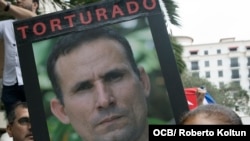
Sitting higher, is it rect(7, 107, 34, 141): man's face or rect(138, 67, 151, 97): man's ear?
rect(138, 67, 151, 97): man's ear

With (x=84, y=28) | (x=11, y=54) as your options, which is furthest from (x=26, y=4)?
(x=84, y=28)

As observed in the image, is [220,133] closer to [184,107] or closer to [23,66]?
[184,107]

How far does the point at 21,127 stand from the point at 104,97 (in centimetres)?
113

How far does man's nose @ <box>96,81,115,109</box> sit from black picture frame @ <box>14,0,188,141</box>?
187 mm

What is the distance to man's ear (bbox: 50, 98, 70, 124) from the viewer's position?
1.67 meters

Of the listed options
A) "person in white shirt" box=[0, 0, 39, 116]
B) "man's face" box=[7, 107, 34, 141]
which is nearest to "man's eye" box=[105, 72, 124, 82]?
"person in white shirt" box=[0, 0, 39, 116]

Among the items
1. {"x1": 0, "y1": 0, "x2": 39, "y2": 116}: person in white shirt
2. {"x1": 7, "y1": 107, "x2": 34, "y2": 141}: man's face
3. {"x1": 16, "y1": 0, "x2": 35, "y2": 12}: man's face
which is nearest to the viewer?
{"x1": 0, "y1": 0, "x2": 39, "y2": 116}: person in white shirt

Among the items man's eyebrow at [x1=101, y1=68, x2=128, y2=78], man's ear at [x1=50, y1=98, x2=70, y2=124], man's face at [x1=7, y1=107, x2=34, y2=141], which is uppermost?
man's eyebrow at [x1=101, y1=68, x2=128, y2=78]

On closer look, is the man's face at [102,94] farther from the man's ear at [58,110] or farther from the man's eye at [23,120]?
the man's eye at [23,120]

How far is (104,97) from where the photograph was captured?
5.40 feet

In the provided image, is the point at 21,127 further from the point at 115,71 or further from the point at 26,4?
the point at 115,71

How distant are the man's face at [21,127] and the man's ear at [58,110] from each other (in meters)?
1.00

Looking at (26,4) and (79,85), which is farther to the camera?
(26,4)

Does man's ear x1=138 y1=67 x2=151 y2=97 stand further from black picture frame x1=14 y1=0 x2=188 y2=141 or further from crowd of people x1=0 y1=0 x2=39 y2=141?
crowd of people x1=0 y1=0 x2=39 y2=141
